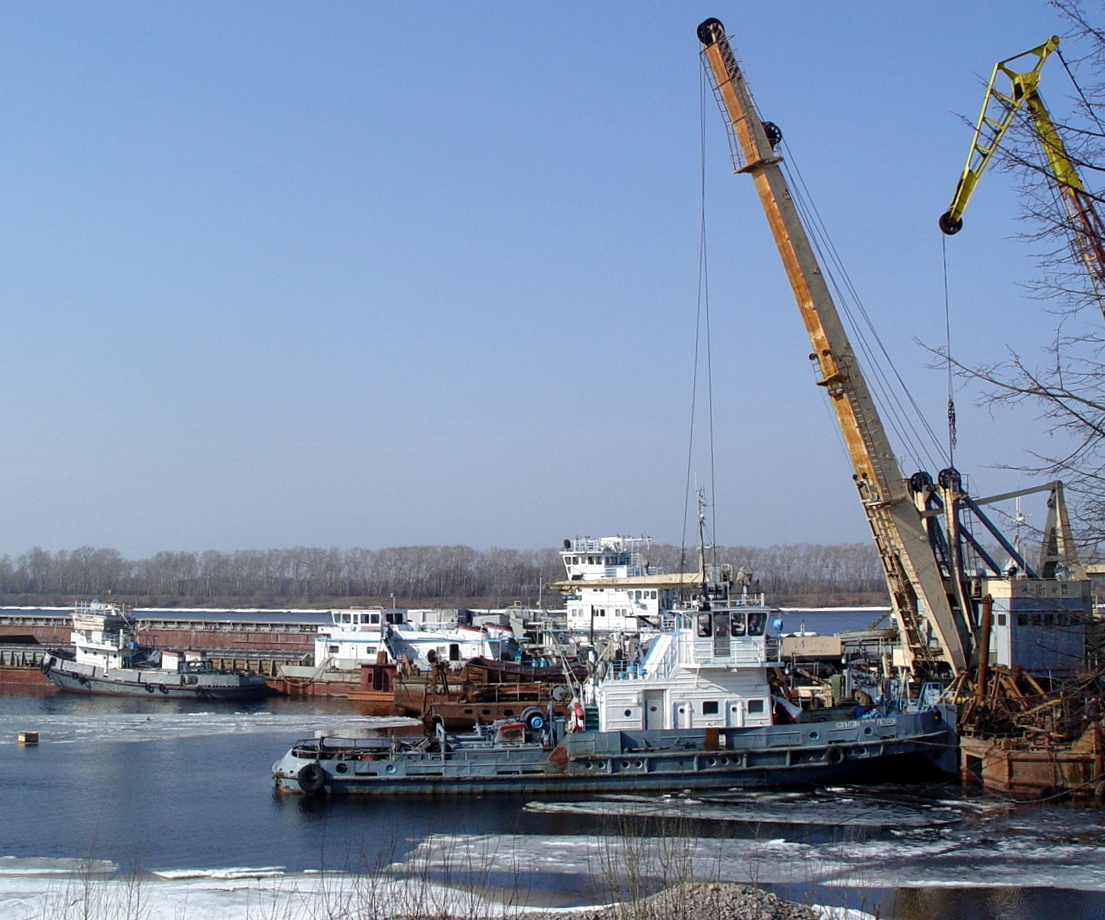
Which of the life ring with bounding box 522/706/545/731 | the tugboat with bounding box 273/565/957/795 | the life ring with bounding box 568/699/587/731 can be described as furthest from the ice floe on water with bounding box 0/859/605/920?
the life ring with bounding box 522/706/545/731

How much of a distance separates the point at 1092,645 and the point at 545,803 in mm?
17117

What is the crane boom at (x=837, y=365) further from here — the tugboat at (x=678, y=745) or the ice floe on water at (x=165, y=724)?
the ice floe on water at (x=165, y=724)

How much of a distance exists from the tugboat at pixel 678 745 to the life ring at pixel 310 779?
22mm

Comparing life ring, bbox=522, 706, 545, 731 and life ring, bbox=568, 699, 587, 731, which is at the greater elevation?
life ring, bbox=568, 699, 587, 731

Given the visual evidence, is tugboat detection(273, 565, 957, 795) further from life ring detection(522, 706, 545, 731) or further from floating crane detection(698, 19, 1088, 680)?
floating crane detection(698, 19, 1088, 680)

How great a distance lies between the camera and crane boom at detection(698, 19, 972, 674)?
87.8 feet

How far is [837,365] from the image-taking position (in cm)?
2672

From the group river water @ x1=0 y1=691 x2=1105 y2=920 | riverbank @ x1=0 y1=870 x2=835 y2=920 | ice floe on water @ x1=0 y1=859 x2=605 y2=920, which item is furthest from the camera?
river water @ x1=0 y1=691 x2=1105 y2=920

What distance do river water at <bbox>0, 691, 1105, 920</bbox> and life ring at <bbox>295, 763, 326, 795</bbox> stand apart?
0.52 m

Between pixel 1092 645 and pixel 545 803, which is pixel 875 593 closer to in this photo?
pixel 545 803

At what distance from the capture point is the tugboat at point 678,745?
23906 millimetres

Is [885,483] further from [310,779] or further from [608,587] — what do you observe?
[608,587]

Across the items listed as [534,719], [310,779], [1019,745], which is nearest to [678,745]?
[534,719]

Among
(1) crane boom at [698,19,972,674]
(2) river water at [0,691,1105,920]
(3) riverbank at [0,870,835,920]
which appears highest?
(1) crane boom at [698,19,972,674]
